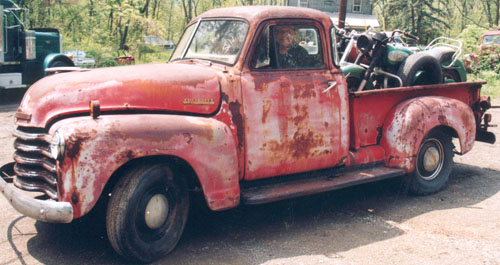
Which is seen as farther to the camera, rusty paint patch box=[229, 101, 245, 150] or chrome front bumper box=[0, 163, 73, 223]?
rusty paint patch box=[229, 101, 245, 150]

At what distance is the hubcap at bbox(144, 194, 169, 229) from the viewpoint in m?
4.05

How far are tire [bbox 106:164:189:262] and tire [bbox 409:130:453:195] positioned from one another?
116 inches

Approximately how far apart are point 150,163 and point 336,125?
A: 2.04 meters

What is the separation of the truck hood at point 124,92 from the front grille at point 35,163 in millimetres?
99

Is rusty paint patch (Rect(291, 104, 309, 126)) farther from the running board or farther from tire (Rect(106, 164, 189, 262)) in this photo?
tire (Rect(106, 164, 189, 262))

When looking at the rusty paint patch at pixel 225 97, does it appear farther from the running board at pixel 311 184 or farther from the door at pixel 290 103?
the running board at pixel 311 184

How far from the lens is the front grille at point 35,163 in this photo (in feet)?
12.6

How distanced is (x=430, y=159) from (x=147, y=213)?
359cm

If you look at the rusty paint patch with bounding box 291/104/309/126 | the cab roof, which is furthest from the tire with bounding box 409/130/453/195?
the cab roof

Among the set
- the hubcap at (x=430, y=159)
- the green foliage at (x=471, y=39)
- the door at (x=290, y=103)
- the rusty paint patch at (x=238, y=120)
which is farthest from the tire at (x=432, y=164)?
the green foliage at (x=471, y=39)

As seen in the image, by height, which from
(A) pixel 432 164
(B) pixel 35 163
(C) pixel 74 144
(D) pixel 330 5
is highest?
(D) pixel 330 5

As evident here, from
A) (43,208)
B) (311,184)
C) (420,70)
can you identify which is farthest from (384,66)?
(43,208)

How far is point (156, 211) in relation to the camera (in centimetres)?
410

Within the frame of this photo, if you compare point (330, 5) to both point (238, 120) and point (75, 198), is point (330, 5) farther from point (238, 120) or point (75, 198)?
point (75, 198)
